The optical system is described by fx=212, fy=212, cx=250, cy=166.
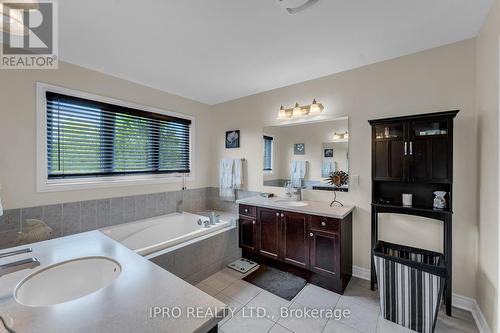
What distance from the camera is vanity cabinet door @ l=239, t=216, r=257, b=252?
287 cm

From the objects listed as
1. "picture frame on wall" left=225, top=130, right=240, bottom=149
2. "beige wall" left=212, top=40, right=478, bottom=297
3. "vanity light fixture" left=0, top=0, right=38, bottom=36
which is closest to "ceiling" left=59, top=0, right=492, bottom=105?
A: "beige wall" left=212, top=40, right=478, bottom=297

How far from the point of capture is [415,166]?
2039mm

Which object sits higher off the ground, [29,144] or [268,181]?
[29,144]

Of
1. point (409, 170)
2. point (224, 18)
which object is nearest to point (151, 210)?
point (224, 18)

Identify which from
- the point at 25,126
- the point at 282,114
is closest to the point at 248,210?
the point at 282,114

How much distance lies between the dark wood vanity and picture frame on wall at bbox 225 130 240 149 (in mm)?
1185

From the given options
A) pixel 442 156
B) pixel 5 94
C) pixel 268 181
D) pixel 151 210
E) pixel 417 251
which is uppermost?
pixel 5 94

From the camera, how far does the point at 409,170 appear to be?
2.06 m

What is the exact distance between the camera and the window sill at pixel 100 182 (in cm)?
227

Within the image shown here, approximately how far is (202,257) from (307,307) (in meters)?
1.25

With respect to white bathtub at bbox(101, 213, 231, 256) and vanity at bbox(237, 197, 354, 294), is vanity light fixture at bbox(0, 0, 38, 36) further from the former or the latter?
vanity at bbox(237, 197, 354, 294)

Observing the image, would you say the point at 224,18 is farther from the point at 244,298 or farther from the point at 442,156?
the point at 244,298

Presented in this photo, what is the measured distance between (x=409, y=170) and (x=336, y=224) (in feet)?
2.87

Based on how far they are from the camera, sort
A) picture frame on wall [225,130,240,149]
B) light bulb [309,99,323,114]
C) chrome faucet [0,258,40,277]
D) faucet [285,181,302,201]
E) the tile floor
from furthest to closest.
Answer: picture frame on wall [225,130,240,149], faucet [285,181,302,201], light bulb [309,99,323,114], the tile floor, chrome faucet [0,258,40,277]
